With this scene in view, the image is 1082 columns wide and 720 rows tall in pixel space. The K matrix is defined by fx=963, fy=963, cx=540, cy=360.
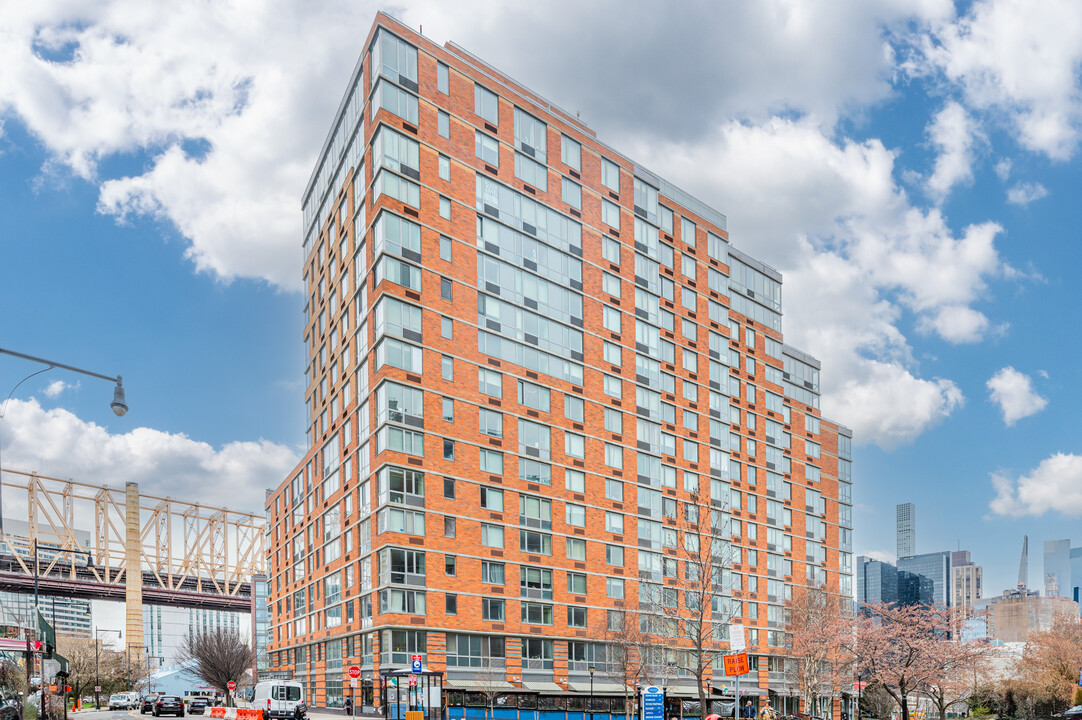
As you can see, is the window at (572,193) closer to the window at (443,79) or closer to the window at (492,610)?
the window at (443,79)

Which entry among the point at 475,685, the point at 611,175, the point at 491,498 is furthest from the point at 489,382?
the point at 611,175

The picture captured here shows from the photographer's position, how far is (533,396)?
2945 inches

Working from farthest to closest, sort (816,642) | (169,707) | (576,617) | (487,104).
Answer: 1. (816,642)
2. (487,104)
3. (576,617)
4. (169,707)

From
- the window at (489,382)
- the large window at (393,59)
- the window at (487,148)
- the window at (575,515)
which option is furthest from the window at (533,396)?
the large window at (393,59)

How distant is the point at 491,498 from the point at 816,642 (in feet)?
113

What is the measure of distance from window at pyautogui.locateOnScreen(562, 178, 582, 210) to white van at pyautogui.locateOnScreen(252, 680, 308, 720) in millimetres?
44423

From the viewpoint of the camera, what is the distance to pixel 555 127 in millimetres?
80875

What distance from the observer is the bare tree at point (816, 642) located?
8375cm

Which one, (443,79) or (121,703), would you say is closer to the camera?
(443,79)

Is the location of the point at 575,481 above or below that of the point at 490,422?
below

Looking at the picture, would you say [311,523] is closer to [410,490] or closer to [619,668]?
[410,490]

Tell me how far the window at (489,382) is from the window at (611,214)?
20104 millimetres

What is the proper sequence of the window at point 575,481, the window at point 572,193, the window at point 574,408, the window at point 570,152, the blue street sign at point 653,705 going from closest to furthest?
the blue street sign at point 653,705
the window at point 575,481
the window at point 574,408
the window at point 572,193
the window at point 570,152

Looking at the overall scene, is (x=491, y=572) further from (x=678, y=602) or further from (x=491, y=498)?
(x=678, y=602)
